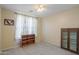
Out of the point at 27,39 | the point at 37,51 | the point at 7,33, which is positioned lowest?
the point at 37,51

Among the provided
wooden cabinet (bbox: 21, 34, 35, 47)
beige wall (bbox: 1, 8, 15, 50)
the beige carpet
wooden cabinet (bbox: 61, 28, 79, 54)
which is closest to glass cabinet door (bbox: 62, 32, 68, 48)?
wooden cabinet (bbox: 61, 28, 79, 54)

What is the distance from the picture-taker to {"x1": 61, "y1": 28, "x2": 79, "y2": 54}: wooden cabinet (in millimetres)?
3004

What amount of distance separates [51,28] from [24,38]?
1413mm

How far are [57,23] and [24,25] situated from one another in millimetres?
1459

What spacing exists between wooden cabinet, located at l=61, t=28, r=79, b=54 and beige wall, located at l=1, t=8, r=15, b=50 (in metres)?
1.97

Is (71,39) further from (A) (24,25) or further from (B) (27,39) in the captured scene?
(A) (24,25)

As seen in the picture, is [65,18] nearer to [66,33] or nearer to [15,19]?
[66,33]

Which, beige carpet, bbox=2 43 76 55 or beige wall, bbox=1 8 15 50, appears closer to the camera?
beige carpet, bbox=2 43 76 55

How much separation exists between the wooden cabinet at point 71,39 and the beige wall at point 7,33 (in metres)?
1.97

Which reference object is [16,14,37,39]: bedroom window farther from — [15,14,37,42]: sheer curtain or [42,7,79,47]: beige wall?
[42,7,79,47]: beige wall

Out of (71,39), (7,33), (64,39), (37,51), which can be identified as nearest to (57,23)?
(64,39)

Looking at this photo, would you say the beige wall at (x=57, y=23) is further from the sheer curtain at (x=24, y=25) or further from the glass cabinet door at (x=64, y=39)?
the sheer curtain at (x=24, y=25)

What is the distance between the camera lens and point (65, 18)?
3.72m

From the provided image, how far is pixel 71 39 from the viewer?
323 cm
